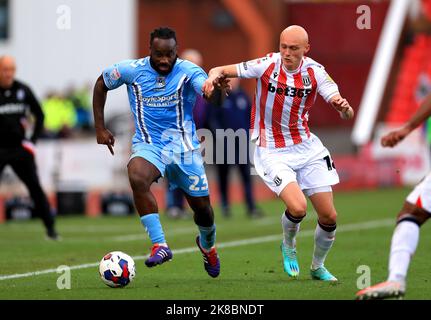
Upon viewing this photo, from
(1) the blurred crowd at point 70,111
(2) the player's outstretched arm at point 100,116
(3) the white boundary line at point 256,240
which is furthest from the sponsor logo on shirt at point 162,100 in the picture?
(1) the blurred crowd at point 70,111

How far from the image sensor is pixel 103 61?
3662 centimetres

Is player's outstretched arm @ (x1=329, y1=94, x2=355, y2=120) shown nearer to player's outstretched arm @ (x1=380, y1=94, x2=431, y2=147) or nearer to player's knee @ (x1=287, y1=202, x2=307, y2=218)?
player's knee @ (x1=287, y1=202, x2=307, y2=218)

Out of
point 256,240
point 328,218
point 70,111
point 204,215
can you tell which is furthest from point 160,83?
point 70,111

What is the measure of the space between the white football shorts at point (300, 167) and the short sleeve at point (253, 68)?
0.76m

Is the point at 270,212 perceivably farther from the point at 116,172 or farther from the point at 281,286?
the point at 281,286

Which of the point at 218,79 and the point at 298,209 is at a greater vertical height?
the point at 218,79

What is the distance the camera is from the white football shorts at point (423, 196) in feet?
28.3

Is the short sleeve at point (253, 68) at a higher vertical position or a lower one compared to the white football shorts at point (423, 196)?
higher

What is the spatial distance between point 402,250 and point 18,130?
7.90m

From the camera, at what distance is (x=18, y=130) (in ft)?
50.0

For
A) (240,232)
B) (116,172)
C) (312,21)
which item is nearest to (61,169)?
(116,172)

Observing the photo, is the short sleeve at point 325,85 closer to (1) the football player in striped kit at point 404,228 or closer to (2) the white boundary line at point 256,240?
(1) the football player in striped kit at point 404,228

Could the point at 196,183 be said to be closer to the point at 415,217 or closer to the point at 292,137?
the point at 292,137

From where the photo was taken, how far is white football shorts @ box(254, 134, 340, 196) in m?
10.7
